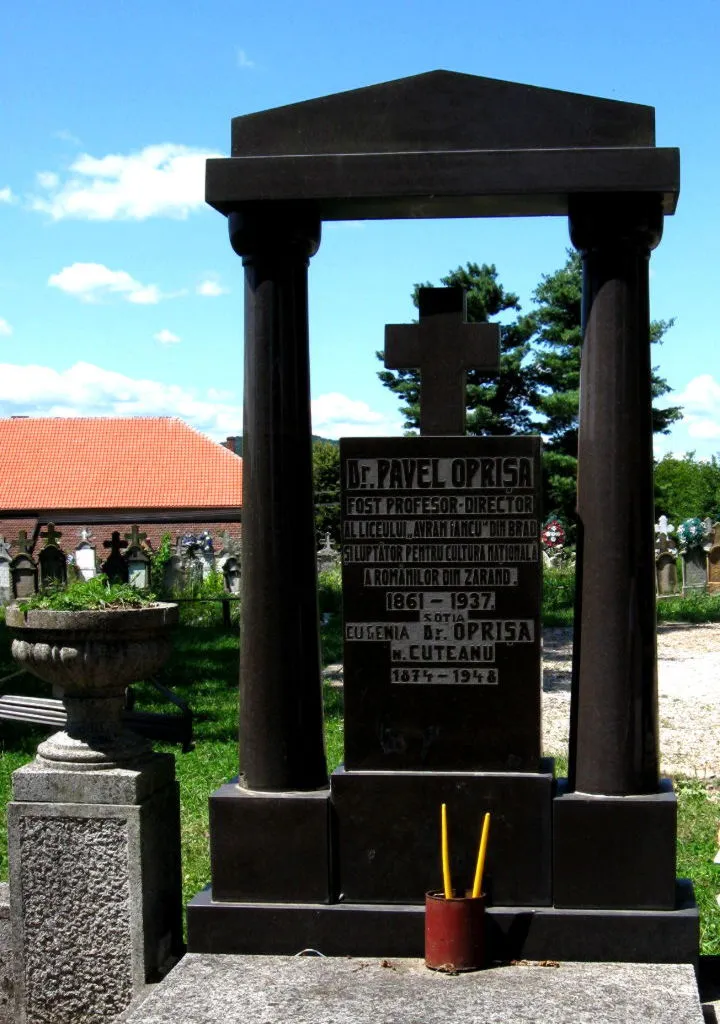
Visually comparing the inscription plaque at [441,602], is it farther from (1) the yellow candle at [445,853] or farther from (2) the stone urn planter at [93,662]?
(2) the stone urn planter at [93,662]

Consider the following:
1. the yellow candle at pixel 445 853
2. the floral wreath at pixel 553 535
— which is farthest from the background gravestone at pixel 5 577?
the yellow candle at pixel 445 853

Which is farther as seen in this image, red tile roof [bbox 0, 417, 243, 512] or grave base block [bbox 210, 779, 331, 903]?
red tile roof [bbox 0, 417, 243, 512]

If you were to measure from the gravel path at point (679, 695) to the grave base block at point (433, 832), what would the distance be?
4651 mm

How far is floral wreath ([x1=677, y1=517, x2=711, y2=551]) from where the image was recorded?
23625 millimetres

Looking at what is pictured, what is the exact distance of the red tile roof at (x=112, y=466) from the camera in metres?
50.2

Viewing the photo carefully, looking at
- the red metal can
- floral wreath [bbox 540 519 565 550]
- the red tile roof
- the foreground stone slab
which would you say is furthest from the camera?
the red tile roof

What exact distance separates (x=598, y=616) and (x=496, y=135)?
75.1 inches

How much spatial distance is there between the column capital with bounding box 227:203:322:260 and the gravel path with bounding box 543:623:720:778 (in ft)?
18.7

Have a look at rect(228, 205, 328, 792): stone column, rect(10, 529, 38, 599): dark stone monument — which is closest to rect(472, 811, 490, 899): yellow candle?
rect(228, 205, 328, 792): stone column

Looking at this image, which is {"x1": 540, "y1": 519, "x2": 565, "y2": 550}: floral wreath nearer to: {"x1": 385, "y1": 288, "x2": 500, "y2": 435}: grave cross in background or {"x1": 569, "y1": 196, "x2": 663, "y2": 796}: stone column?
{"x1": 385, "y1": 288, "x2": 500, "y2": 435}: grave cross in background

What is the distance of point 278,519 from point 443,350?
955mm

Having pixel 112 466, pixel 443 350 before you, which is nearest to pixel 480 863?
pixel 443 350

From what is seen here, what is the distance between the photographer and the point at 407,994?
4066 millimetres

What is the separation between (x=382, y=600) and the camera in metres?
4.68
